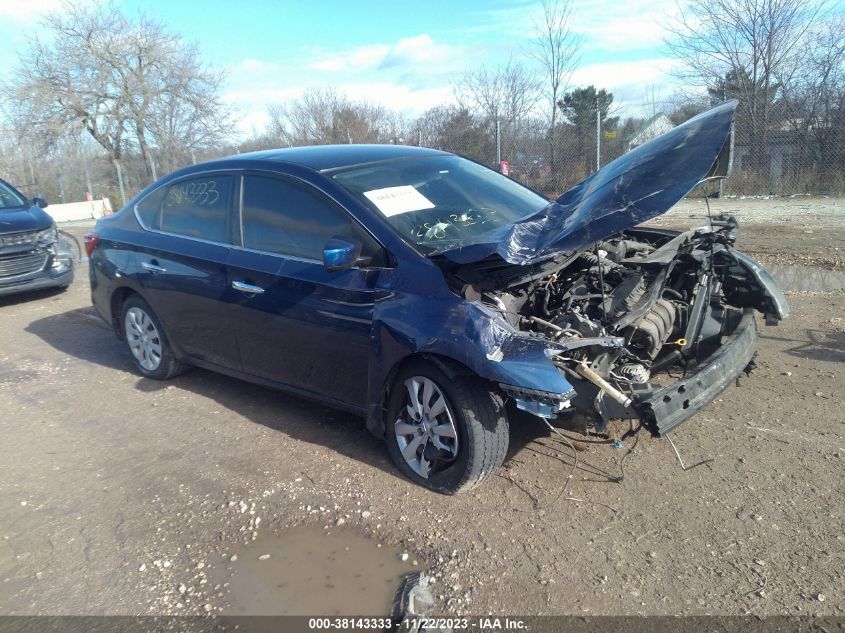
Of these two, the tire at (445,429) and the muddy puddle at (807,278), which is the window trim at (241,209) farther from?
the muddy puddle at (807,278)

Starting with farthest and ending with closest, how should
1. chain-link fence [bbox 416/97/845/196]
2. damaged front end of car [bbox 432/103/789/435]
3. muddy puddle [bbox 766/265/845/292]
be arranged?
chain-link fence [bbox 416/97/845/196] < muddy puddle [bbox 766/265/845/292] < damaged front end of car [bbox 432/103/789/435]

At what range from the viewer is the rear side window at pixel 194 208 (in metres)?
4.59

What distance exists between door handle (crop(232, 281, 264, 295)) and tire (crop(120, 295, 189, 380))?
124 cm

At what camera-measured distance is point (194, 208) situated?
16.0 feet

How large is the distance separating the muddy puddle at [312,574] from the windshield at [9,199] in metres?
7.80

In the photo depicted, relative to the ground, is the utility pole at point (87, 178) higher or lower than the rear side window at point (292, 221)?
higher

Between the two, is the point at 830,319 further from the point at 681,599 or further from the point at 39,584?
the point at 39,584

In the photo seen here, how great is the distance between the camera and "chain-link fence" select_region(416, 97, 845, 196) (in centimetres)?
1287

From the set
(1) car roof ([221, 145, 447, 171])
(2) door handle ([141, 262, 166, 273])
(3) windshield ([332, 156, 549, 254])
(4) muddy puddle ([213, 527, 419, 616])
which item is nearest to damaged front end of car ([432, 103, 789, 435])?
(3) windshield ([332, 156, 549, 254])

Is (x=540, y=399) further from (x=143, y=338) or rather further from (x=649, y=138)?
(x=649, y=138)

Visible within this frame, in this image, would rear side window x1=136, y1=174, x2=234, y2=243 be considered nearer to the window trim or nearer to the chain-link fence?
the window trim

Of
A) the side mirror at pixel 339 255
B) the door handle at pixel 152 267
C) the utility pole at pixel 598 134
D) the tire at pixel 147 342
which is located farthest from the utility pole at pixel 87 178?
the side mirror at pixel 339 255

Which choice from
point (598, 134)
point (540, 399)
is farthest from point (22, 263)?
point (598, 134)

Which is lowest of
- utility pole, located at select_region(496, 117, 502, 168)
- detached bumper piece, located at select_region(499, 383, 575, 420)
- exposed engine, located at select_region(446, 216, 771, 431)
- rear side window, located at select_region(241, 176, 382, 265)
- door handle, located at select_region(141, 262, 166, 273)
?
detached bumper piece, located at select_region(499, 383, 575, 420)
